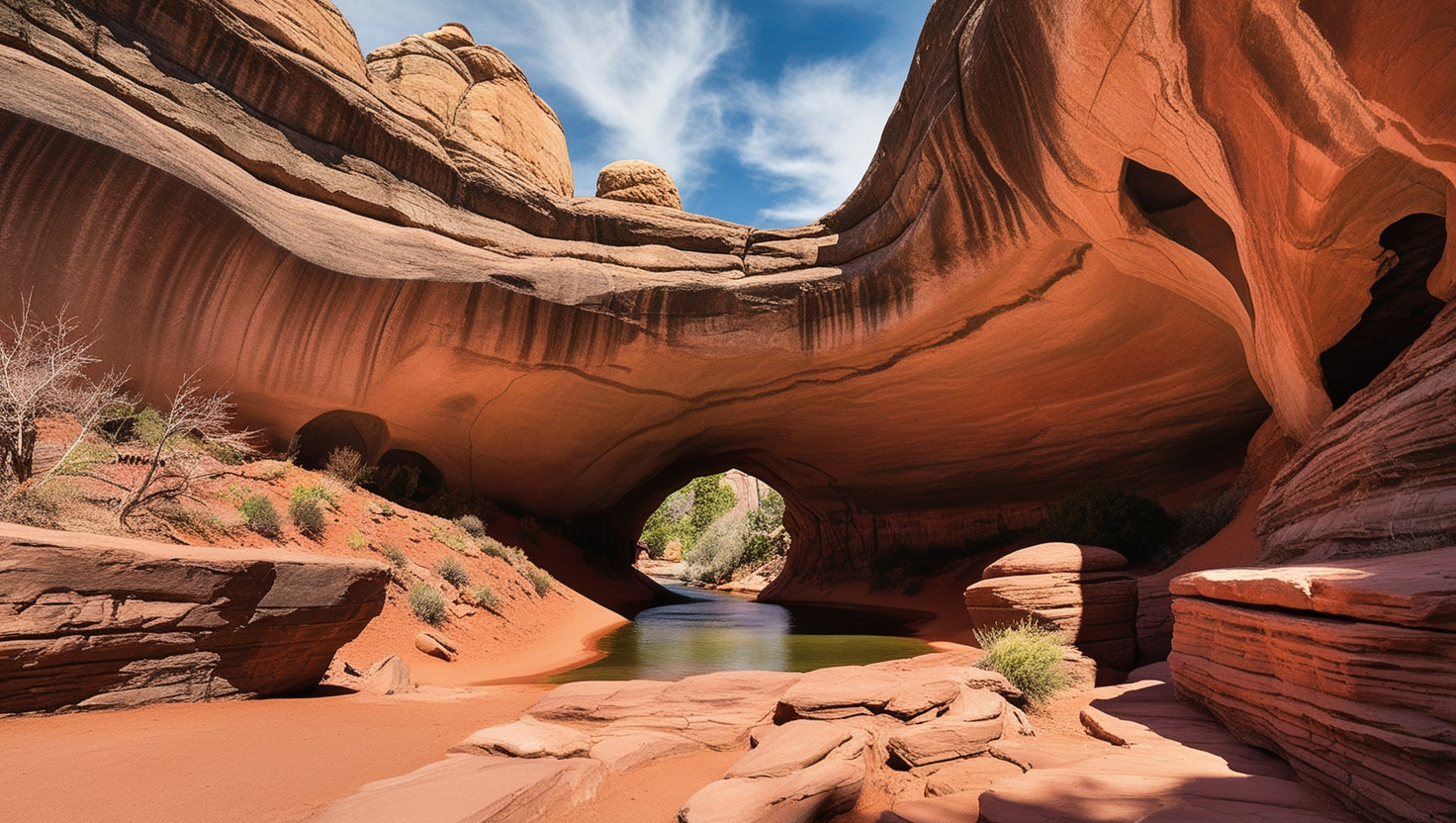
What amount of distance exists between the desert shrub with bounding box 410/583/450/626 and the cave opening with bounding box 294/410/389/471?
598cm

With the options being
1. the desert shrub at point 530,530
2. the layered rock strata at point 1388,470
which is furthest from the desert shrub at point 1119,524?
the desert shrub at point 530,530

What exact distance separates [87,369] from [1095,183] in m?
16.2

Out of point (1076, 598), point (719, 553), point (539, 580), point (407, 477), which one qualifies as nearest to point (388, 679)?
point (1076, 598)

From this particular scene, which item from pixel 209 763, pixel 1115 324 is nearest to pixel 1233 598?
pixel 209 763

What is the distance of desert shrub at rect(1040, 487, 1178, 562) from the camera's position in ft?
39.6

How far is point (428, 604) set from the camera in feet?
30.7

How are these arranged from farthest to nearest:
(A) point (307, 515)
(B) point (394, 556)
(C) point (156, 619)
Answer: (B) point (394, 556) < (A) point (307, 515) < (C) point (156, 619)

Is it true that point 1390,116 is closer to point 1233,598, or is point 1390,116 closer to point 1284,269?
point 1284,269

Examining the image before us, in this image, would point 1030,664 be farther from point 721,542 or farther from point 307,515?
point 721,542

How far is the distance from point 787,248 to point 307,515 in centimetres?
1059

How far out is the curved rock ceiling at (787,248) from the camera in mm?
6293

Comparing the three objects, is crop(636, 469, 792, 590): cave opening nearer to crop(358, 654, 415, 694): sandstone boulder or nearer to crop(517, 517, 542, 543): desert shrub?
crop(517, 517, 542, 543): desert shrub

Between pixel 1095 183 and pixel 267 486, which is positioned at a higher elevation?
pixel 1095 183

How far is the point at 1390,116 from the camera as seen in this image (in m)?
4.83
